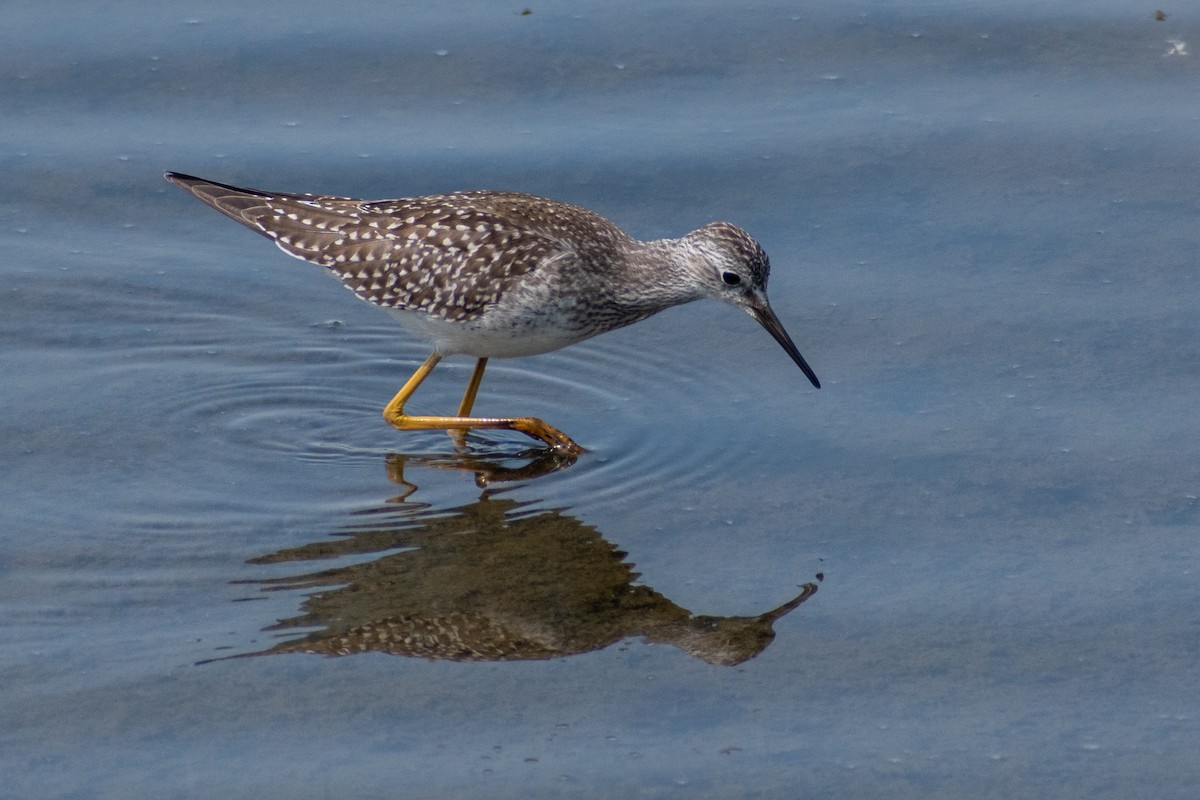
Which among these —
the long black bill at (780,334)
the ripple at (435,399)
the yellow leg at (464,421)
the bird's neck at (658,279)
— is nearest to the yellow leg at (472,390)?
the yellow leg at (464,421)

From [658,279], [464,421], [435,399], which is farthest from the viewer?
[435,399]

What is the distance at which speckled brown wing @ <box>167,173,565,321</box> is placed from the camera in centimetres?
961

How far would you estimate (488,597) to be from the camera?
26.2 feet

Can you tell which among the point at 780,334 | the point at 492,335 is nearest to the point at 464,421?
the point at 492,335

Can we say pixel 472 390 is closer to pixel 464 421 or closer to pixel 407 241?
pixel 464 421

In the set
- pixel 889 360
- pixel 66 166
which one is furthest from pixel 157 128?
pixel 889 360

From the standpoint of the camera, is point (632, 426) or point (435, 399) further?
point (435, 399)

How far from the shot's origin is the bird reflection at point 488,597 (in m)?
7.62

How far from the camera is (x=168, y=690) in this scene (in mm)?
7199

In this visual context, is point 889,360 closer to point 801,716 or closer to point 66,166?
point 801,716

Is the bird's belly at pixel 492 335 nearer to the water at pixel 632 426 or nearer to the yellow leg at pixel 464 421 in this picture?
the yellow leg at pixel 464 421

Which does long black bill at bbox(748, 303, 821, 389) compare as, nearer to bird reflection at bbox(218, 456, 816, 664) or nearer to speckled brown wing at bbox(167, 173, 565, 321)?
speckled brown wing at bbox(167, 173, 565, 321)

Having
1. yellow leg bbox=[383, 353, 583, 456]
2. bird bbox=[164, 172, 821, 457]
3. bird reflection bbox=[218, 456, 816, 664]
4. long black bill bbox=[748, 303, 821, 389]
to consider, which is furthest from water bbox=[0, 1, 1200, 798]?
bird bbox=[164, 172, 821, 457]

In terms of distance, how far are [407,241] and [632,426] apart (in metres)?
1.67
